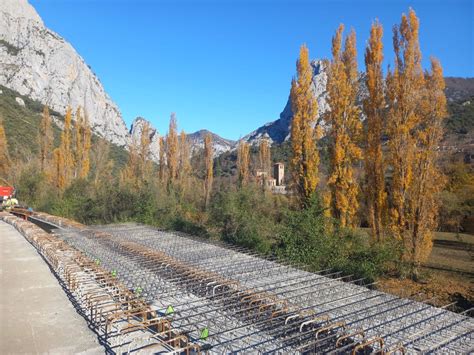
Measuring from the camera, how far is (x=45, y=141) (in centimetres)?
3344

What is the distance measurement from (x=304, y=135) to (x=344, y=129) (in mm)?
1589

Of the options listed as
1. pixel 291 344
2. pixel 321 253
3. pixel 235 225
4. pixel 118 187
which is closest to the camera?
pixel 291 344

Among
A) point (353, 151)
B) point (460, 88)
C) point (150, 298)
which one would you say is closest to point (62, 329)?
point (150, 298)

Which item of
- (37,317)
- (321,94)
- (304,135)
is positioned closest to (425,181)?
(304,135)

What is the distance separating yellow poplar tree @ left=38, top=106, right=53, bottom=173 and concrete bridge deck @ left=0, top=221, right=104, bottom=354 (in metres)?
25.2

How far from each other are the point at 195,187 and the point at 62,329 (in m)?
23.4

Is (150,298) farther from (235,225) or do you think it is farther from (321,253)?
(235,225)

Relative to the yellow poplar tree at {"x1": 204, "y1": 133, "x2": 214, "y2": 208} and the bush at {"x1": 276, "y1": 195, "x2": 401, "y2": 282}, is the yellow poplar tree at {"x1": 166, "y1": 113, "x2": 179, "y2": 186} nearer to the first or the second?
the yellow poplar tree at {"x1": 204, "y1": 133, "x2": 214, "y2": 208}

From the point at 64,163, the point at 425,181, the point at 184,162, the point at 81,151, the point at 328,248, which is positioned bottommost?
the point at 328,248

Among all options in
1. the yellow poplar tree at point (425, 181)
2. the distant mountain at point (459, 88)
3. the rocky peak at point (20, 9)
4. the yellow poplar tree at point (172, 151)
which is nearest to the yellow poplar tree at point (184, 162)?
the yellow poplar tree at point (172, 151)

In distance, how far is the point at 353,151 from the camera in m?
13.8

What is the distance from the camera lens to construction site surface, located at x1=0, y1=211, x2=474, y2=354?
218 inches

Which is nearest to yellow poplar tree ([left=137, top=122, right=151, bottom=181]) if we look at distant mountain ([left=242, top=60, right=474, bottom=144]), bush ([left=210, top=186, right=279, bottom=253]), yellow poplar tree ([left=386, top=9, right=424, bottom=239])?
distant mountain ([left=242, top=60, right=474, bottom=144])

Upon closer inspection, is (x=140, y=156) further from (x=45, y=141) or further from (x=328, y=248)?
(x=328, y=248)
